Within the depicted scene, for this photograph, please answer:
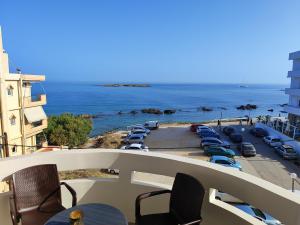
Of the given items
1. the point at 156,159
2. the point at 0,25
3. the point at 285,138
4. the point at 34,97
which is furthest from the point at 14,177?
the point at 285,138

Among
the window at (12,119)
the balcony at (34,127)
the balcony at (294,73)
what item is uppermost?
the balcony at (294,73)

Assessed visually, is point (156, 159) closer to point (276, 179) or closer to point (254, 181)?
point (254, 181)

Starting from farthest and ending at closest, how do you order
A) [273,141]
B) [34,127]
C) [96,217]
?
[273,141] → [34,127] → [96,217]

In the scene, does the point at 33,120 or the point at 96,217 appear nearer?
the point at 96,217

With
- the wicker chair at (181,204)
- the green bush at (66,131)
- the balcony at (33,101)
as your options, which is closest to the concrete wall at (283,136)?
the green bush at (66,131)

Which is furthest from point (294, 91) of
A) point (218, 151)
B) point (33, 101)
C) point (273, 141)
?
point (33, 101)

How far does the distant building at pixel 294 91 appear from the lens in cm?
2575

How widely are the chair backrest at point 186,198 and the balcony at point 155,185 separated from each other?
0.51 ft

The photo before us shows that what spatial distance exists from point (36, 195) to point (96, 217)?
0.88 m

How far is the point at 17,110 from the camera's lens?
14695 millimetres

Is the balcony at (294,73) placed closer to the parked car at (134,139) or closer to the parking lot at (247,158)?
the parking lot at (247,158)

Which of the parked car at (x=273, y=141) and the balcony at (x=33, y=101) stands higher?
the balcony at (x=33, y=101)

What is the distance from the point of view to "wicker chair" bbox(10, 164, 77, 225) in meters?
2.48

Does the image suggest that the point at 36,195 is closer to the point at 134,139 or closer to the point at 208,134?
the point at 134,139
